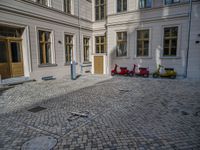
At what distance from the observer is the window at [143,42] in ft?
38.8

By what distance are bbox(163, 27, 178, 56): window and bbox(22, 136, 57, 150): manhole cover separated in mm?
10623

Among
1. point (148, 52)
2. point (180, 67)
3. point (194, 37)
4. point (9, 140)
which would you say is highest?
point (194, 37)

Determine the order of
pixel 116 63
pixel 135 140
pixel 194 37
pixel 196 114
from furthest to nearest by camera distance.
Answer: pixel 116 63 → pixel 194 37 → pixel 196 114 → pixel 135 140

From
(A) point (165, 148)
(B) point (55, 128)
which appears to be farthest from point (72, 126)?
(A) point (165, 148)

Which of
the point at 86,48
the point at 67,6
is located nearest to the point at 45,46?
the point at 67,6

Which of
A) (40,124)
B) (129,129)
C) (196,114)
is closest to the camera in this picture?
(129,129)

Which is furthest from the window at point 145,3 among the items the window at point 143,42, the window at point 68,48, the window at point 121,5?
the window at point 68,48

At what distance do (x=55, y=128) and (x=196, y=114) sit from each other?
4091 mm

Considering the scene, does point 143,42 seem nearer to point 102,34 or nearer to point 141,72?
point 141,72

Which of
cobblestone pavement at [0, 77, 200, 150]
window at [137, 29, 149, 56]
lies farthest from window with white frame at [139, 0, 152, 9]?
cobblestone pavement at [0, 77, 200, 150]

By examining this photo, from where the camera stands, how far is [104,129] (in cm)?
353

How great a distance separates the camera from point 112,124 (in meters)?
3.80

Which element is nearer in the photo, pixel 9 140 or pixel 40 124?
pixel 9 140

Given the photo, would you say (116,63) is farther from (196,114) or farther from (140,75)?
(196,114)
